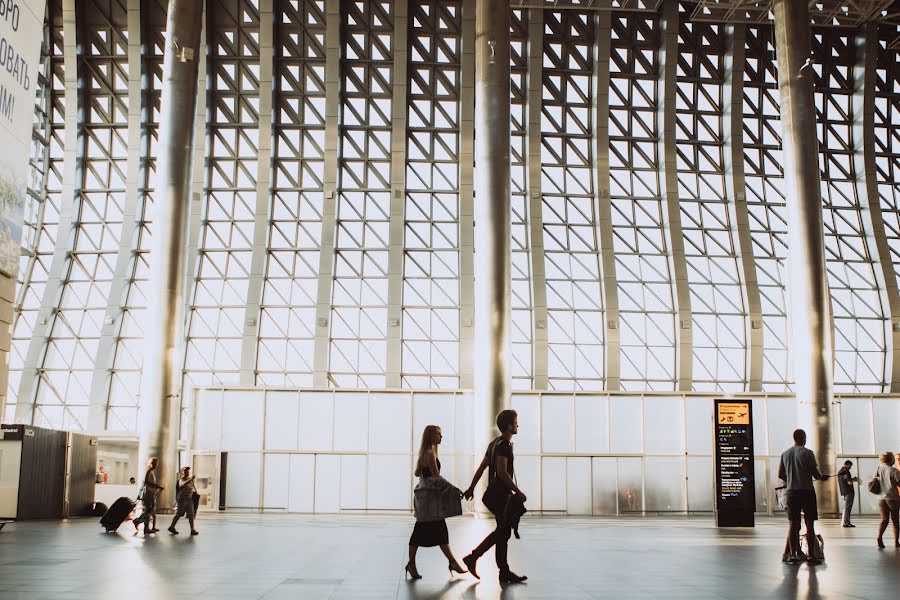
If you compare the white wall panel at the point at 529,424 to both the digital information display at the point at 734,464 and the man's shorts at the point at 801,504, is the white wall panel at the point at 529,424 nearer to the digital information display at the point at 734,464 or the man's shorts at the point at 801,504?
the digital information display at the point at 734,464

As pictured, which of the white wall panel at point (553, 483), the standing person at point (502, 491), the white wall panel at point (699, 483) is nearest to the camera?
the standing person at point (502, 491)

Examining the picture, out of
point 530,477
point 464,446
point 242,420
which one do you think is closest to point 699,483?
point 530,477

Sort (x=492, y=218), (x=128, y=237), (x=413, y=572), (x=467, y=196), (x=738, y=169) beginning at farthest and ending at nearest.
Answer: (x=738, y=169)
(x=467, y=196)
(x=128, y=237)
(x=492, y=218)
(x=413, y=572)

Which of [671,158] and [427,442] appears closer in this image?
[427,442]

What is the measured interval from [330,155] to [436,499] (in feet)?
78.1

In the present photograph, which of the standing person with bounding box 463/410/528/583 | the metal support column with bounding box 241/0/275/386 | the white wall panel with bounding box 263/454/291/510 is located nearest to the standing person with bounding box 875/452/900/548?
the standing person with bounding box 463/410/528/583

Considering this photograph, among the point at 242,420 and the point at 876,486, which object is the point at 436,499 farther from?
the point at 242,420

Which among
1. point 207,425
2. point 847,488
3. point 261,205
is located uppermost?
point 261,205

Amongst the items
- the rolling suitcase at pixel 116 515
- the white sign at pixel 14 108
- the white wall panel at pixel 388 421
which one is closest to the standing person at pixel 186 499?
the rolling suitcase at pixel 116 515

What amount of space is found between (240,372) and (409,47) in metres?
13.4

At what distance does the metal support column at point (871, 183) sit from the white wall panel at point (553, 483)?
13.1m

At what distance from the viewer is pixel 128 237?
30.3 meters

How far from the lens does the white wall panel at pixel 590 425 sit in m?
28.6

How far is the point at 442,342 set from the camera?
1182 inches
